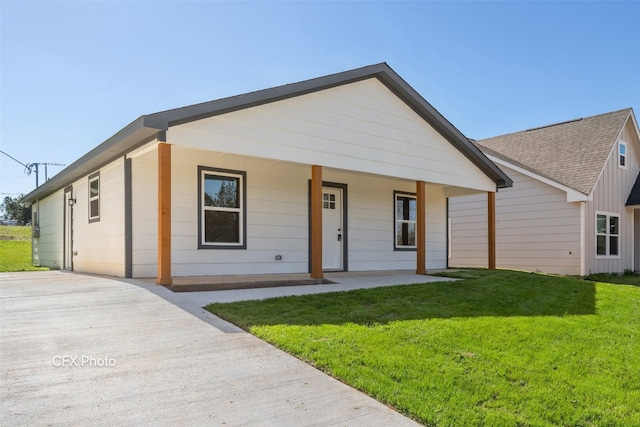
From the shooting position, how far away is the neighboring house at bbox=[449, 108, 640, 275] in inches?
574

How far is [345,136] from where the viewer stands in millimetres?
9336

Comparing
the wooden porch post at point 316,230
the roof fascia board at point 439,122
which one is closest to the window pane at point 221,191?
the wooden porch post at point 316,230

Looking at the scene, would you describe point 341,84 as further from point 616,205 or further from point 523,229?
point 616,205

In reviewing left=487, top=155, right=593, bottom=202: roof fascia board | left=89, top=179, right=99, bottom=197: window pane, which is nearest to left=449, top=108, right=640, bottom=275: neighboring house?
left=487, top=155, right=593, bottom=202: roof fascia board

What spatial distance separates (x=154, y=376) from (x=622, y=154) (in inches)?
736

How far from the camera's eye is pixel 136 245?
8.32 meters

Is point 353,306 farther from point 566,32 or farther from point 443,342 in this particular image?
point 566,32

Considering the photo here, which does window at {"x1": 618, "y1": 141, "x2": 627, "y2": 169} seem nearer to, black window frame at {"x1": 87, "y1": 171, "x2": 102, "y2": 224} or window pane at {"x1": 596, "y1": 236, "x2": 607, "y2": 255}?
window pane at {"x1": 596, "y1": 236, "x2": 607, "y2": 255}

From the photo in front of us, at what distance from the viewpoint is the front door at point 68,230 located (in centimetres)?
1192

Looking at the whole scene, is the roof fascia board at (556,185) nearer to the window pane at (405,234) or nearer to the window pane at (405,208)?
the window pane at (405,208)

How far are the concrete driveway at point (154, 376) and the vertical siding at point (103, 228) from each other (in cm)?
353

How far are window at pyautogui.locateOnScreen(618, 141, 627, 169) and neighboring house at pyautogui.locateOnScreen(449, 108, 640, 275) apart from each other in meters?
0.04

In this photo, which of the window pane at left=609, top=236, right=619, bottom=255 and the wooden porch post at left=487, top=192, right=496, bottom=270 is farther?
the window pane at left=609, top=236, right=619, bottom=255

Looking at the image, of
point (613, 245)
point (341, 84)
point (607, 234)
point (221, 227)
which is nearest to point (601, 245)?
point (607, 234)
